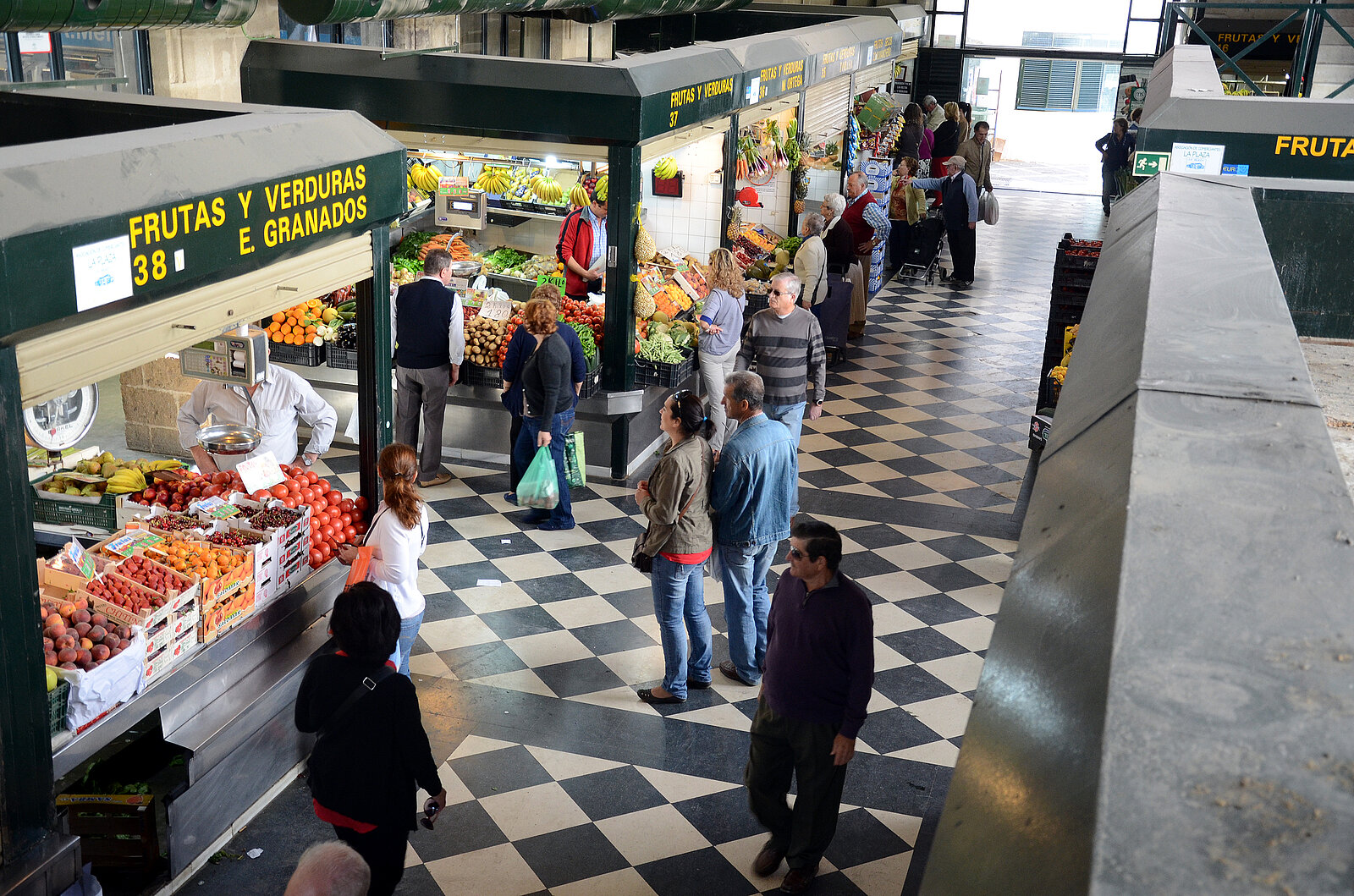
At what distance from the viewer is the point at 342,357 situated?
9.23m

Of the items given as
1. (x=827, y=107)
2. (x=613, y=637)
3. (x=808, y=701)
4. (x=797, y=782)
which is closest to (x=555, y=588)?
(x=613, y=637)

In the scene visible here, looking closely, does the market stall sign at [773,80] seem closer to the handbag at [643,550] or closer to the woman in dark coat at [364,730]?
the handbag at [643,550]

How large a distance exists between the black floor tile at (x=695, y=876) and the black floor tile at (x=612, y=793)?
0.39 m

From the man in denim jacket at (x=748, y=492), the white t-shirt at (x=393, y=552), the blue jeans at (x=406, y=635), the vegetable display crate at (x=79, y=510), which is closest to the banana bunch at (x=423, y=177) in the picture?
the vegetable display crate at (x=79, y=510)

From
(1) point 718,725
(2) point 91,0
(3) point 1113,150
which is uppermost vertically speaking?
(2) point 91,0

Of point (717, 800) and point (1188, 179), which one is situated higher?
point (1188, 179)

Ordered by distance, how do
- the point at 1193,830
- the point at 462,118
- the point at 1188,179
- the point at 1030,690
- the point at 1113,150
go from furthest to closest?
the point at 1113,150 < the point at 462,118 < the point at 1188,179 < the point at 1030,690 < the point at 1193,830

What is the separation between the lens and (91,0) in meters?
5.88

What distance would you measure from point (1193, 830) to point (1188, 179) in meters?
2.90

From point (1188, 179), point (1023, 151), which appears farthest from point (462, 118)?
point (1023, 151)

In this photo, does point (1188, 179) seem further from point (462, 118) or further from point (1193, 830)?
point (462, 118)

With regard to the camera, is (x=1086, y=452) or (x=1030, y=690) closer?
(x=1030, y=690)

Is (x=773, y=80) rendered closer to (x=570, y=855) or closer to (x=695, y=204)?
(x=695, y=204)

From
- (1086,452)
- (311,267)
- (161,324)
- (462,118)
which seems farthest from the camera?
(462,118)
